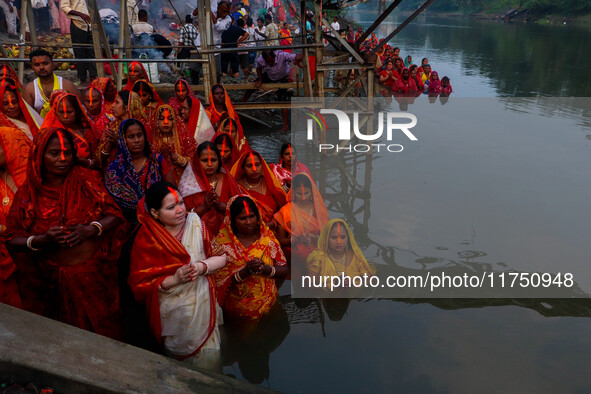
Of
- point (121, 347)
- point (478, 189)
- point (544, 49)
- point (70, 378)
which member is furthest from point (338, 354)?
point (544, 49)

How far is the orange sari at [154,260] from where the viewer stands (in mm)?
2707

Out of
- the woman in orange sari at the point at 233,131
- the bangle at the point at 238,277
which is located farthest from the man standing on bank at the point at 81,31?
the bangle at the point at 238,277

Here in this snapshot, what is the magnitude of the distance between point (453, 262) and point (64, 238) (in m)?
3.63

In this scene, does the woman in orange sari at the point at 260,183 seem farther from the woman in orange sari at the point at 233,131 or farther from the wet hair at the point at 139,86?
the wet hair at the point at 139,86

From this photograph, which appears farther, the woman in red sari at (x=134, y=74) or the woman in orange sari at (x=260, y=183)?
the woman in red sari at (x=134, y=74)

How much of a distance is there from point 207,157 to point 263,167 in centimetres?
60

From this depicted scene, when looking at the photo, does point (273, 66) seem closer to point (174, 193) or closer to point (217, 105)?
point (217, 105)

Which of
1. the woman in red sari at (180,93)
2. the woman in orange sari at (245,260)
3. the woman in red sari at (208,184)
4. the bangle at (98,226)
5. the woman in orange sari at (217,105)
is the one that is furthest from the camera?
the woman in orange sari at (217,105)

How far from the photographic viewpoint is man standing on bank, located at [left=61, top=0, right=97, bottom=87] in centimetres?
802

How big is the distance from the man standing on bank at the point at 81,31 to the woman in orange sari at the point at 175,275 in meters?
6.34

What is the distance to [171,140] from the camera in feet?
14.4

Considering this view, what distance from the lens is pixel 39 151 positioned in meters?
2.68

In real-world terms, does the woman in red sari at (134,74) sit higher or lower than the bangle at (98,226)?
higher

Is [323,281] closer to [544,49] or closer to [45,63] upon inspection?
[45,63]
